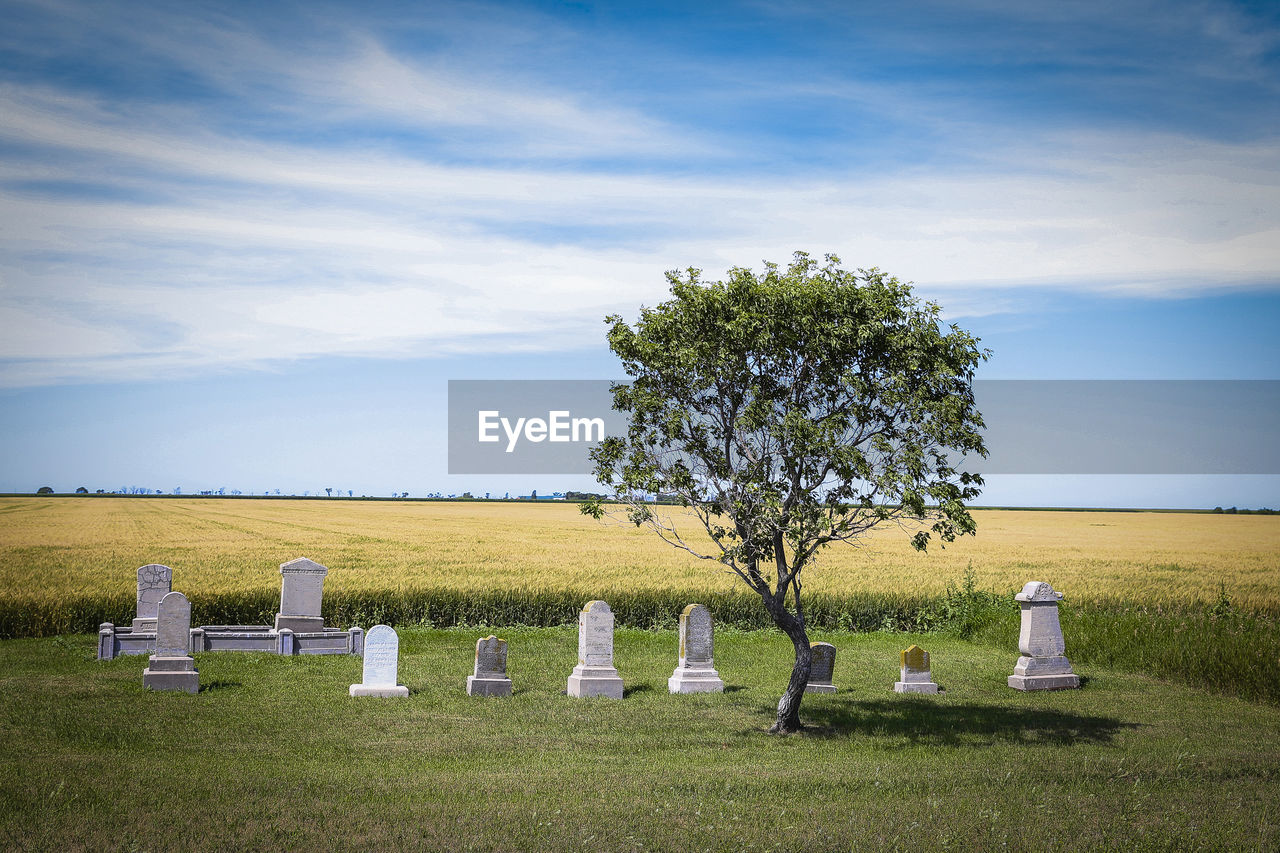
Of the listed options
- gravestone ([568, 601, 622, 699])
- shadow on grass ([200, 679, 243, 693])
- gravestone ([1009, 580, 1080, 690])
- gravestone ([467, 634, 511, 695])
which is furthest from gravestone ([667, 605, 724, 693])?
shadow on grass ([200, 679, 243, 693])

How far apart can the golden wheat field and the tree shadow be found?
565 cm

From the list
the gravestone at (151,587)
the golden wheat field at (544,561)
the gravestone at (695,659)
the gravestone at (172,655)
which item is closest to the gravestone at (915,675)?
the gravestone at (695,659)

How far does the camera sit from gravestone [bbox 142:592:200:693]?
59.1 ft

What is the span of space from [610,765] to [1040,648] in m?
11.6

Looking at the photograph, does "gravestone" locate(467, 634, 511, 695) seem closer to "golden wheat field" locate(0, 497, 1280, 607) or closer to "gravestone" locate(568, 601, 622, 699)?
"gravestone" locate(568, 601, 622, 699)

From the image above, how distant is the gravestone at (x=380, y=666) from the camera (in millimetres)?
18172

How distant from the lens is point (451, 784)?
1185 cm

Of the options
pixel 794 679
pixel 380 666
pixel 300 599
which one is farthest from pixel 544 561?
pixel 794 679

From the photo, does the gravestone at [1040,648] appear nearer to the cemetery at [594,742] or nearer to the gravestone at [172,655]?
the cemetery at [594,742]

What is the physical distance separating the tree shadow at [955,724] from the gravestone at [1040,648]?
7.77 ft

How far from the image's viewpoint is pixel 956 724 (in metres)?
16.6

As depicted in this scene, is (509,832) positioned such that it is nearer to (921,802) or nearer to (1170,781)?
(921,802)

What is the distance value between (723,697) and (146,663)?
12317 mm

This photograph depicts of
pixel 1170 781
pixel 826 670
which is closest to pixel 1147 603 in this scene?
pixel 826 670
